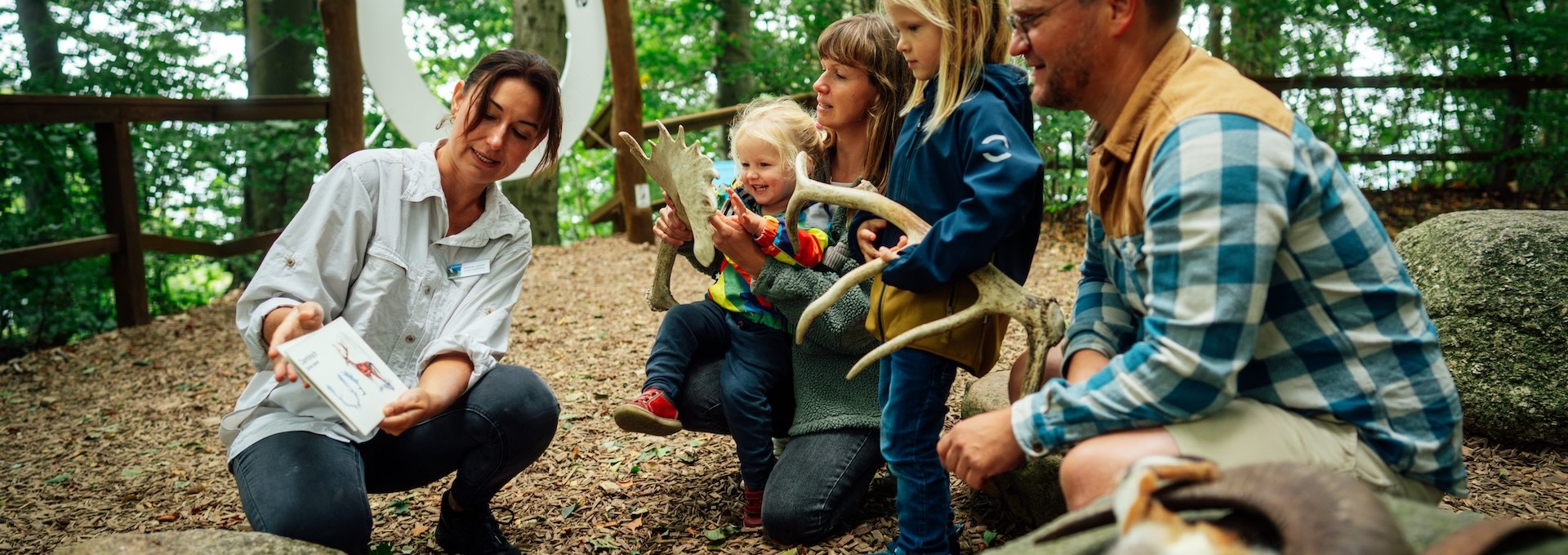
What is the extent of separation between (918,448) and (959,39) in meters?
0.90

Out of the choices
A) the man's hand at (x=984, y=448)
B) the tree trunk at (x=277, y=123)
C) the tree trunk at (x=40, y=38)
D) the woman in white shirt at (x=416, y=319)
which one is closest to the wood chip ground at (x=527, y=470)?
the woman in white shirt at (x=416, y=319)

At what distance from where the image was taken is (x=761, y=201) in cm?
284

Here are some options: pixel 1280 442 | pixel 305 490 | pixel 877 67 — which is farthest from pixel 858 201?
pixel 305 490

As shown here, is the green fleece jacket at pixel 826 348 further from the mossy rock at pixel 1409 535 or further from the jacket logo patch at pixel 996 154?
the mossy rock at pixel 1409 535

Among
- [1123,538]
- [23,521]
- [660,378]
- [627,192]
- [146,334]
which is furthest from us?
[627,192]

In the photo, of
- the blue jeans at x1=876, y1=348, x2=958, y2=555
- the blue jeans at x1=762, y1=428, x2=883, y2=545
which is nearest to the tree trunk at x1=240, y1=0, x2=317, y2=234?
the blue jeans at x1=762, y1=428, x2=883, y2=545

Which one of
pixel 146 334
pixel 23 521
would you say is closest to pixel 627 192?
pixel 146 334

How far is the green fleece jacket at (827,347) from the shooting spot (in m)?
2.64

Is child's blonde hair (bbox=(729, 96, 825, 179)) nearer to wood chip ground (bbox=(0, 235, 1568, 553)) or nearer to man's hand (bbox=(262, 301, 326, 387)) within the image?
wood chip ground (bbox=(0, 235, 1568, 553))

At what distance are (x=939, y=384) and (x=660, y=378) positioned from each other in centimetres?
89

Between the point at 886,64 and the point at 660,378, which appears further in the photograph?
the point at 660,378

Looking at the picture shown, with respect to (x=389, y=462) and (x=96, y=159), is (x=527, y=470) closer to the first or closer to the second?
(x=389, y=462)

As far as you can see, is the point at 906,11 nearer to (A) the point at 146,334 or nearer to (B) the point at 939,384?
(B) the point at 939,384

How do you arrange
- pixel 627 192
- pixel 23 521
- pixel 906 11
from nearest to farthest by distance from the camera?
pixel 906 11 < pixel 23 521 < pixel 627 192
